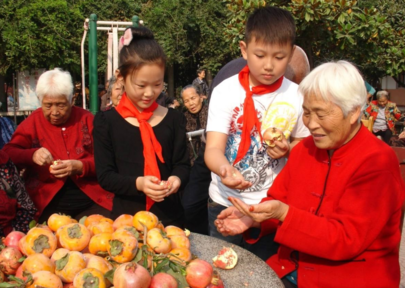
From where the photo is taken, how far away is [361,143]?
5.85 ft

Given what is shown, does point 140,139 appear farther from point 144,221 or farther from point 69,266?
point 69,266

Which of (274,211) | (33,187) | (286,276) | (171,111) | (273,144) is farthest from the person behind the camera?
(33,187)

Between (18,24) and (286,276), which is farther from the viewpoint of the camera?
(18,24)

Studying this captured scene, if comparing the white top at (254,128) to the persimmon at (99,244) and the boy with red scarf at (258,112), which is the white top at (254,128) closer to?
the boy with red scarf at (258,112)

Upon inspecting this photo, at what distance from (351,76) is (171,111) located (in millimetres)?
1067

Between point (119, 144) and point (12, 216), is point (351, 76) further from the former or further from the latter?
point (12, 216)

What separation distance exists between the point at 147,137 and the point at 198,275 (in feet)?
3.28

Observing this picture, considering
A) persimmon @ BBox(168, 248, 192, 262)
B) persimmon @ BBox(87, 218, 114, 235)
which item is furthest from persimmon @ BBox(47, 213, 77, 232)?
persimmon @ BBox(168, 248, 192, 262)

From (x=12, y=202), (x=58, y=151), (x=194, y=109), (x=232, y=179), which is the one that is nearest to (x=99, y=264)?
(x=232, y=179)

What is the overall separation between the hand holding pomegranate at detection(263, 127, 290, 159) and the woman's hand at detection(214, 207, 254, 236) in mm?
349

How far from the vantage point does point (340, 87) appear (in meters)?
1.71

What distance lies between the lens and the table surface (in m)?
1.65

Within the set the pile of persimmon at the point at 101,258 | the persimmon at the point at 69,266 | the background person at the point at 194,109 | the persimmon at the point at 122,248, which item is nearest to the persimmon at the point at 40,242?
the pile of persimmon at the point at 101,258

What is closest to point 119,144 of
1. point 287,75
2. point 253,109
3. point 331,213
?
point 253,109
